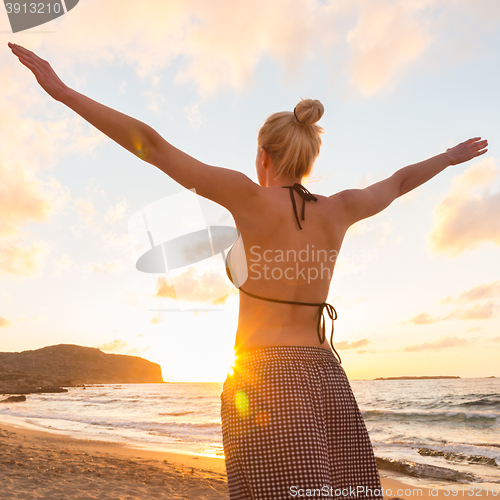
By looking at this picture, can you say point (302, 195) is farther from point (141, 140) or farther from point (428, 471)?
point (428, 471)

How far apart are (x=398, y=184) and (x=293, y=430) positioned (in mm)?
1297

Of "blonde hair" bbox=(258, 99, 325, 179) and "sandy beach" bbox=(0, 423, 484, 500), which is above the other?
"blonde hair" bbox=(258, 99, 325, 179)

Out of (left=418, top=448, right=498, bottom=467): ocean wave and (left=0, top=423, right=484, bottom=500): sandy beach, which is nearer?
(left=0, top=423, right=484, bottom=500): sandy beach

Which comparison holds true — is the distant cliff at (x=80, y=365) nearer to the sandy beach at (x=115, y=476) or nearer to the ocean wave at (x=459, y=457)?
the sandy beach at (x=115, y=476)

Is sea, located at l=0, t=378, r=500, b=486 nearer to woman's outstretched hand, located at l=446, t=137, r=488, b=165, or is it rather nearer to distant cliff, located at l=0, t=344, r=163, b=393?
woman's outstretched hand, located at l=446, t=137, r=488, b=165

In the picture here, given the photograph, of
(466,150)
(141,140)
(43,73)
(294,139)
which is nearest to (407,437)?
(466,150)

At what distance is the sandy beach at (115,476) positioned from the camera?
217 inches

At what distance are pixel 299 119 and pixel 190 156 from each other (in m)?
0.50

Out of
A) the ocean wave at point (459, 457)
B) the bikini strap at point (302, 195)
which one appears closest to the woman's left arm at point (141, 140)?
the bikini strap at point (302, 195)

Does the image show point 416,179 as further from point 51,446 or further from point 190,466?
point 51,446

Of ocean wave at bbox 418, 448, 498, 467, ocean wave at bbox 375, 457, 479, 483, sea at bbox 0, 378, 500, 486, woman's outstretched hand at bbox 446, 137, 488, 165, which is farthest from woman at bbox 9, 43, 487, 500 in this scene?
ocean wave at bbox 418, 448, 498, 467

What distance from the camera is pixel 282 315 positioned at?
1.38 m

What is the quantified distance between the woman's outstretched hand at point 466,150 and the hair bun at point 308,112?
1174 millimetres

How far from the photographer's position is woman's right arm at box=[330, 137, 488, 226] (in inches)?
65.1
